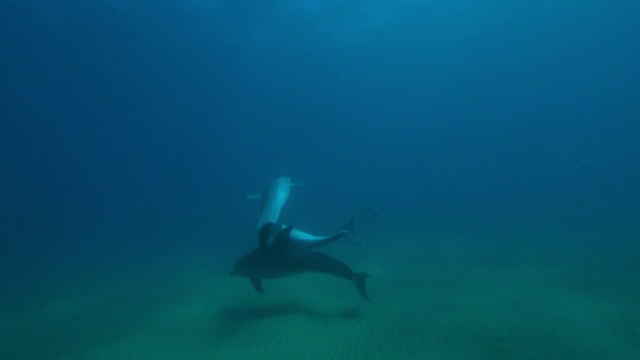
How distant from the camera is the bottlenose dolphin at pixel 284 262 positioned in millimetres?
Answer: 8836

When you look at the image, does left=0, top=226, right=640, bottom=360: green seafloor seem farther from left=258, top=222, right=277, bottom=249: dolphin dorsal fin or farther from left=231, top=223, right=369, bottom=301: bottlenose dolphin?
left=258, top=222, right=277, bottom=249: dolphin dorsal fin

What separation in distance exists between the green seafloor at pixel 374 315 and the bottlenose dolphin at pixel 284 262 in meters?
0.99

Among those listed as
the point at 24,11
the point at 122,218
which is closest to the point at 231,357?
the point at 24,11

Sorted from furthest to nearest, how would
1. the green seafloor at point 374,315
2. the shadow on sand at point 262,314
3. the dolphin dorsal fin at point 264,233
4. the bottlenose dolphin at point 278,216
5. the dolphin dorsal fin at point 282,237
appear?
1. the bottlenose dolphin at point 278,216
2. the shadow on sand at point 262,314
3. the dolphin dorsal fin at point 282,237
4. the dolphin dorsal fin at point 264,233
5. the green seafloor at point 374,315

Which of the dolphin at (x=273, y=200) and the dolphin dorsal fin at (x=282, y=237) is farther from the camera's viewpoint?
the dolphin at (x=273, y=200)

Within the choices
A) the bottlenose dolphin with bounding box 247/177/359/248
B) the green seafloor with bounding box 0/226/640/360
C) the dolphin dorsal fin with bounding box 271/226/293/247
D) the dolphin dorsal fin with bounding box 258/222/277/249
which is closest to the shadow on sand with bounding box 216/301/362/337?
the green seafloor with bounding box 0/226/640/360

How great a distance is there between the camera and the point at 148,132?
257 ft

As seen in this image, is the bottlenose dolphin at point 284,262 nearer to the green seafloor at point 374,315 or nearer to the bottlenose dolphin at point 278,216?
the bottlenose dolphin at point 278,216

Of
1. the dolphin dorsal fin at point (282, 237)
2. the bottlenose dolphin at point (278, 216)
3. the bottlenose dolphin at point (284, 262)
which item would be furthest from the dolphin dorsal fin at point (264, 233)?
the bottlenose dolphin at point (278, 216)

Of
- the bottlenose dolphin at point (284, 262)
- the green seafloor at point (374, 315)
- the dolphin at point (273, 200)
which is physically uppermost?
the dolphin at point (273, 200)

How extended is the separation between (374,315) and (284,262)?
220cm

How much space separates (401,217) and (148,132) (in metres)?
57.2

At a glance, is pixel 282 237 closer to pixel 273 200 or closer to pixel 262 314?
pixel 273 200

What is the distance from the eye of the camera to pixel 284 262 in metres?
9.01
